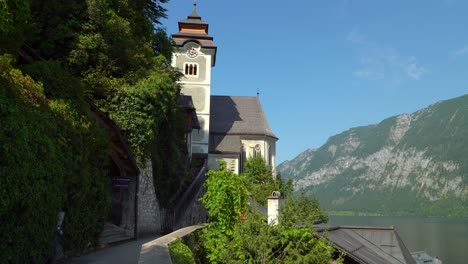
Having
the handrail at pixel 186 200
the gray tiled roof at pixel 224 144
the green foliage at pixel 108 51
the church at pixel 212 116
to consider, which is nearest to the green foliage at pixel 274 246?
the green foliage at pixel 108 51

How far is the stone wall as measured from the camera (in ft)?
57.6

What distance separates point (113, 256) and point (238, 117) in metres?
42.1

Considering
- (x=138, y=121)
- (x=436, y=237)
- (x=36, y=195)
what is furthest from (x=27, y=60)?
(x=436, y=237)

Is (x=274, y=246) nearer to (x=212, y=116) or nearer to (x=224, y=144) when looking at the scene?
(x=224, y=144)

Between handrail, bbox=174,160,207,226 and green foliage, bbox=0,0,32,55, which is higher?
green foliage, bbox=0,0,32,55

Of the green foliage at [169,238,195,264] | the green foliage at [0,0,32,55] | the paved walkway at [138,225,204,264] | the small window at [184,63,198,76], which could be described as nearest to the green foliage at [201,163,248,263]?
the green foliage at [169,238,195,264]

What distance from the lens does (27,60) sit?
11430mm

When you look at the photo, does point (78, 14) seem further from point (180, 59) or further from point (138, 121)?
point (180, 59)

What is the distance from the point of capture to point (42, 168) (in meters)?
8.38

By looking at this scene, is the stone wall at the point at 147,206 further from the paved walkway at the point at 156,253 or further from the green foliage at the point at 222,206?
the paved walkway at the point at 156,253

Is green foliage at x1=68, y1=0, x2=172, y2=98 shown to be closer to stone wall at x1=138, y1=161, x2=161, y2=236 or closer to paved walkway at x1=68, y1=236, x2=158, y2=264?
stone wall at x1=138, y1=161, x2=161, y2=236

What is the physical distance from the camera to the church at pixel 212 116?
150ft

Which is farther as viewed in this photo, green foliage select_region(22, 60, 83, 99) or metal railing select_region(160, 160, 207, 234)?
metal railing select_region(160, 160, 207, 234)

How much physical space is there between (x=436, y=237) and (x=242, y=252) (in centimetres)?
8972
